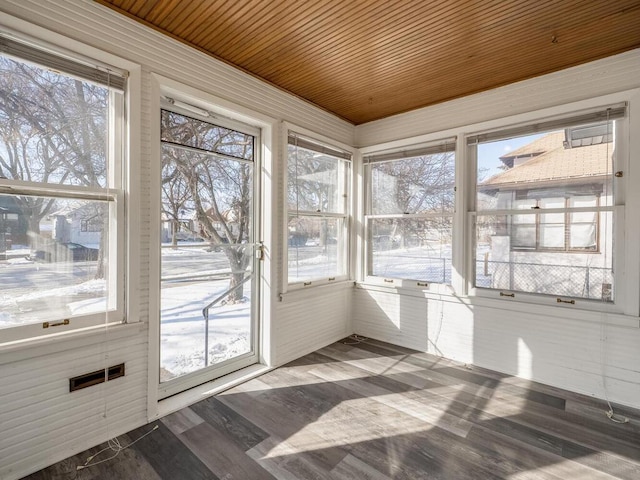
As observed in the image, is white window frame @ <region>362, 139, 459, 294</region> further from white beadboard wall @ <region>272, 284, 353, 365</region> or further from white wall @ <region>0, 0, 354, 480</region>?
white wall @ <region>0, 0, 354, 480</region>

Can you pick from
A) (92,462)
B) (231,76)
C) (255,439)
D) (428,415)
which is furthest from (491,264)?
(92,462)

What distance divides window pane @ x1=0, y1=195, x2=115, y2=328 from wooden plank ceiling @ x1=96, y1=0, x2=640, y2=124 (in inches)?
55.3

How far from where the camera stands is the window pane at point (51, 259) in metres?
1.80

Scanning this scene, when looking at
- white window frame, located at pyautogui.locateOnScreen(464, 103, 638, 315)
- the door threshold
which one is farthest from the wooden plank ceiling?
the door threshold

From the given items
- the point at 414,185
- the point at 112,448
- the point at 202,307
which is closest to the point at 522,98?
the point at 414,185

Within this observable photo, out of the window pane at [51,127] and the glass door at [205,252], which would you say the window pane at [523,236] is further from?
the window pane at [51,127]

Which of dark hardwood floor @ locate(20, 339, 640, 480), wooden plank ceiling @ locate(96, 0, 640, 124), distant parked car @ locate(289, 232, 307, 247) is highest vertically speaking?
wooden plank ceiling @ locate(96, 0, 640, 124)

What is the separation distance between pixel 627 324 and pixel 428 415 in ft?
5.99

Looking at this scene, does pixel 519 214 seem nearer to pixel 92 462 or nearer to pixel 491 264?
pixel 491 264

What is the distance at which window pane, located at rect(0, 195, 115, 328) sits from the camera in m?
1.80

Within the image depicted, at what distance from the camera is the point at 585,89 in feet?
9.06

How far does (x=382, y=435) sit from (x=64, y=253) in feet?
7.96

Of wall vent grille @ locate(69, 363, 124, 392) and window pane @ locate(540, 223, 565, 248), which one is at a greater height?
window pane @ locate(540, 223, 565, 248)

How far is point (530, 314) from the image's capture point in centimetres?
302
